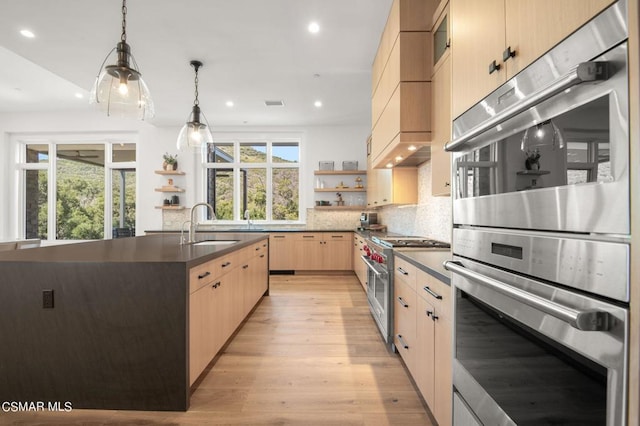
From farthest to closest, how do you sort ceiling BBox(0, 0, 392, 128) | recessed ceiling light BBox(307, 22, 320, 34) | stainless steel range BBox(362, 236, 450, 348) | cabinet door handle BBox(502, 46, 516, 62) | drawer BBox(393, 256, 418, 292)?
1. recessed ceiling light BBox(307, 22, 320, 34)
2. ceiling BBox(0, 0, 392, 128)
3. stainless steel range BBox(362, 236, 450, 348)
4. drawer BBox(393, 256, 418, 292)
5. cabinet door handle BBox(502, 46, 516, 62)

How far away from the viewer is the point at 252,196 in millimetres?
6832

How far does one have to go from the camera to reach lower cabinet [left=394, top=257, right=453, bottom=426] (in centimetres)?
144

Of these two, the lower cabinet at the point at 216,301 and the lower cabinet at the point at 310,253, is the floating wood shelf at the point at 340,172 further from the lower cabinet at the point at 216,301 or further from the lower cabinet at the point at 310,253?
the lower cabinet at the point at 216,301

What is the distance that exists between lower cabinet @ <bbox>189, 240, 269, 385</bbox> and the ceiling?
2.22 m

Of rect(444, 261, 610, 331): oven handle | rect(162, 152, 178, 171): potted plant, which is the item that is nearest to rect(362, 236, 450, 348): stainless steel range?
rect(444, 261, 610, 331): oven handle

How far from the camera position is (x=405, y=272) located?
221 cm

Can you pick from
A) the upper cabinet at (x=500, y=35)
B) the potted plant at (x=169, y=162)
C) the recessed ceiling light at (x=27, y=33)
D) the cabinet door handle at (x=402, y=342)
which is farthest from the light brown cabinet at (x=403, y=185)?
the potted plant at (x=169, y=162)

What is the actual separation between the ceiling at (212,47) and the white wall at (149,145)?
1.09 m

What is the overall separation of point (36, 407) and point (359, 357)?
6.62 feet

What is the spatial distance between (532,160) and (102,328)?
2135 millimetres

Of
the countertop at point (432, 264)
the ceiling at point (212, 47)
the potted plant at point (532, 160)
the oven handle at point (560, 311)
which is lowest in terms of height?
the countertop at point (432, 264)

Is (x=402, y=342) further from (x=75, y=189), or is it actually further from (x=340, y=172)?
(x=75, y=189)

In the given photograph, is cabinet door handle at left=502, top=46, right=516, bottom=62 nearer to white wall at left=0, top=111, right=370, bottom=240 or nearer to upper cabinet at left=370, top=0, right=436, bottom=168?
upper cabinet at left=370, top=0, right=436, bottom=168

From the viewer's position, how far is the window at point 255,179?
22.3 feet
